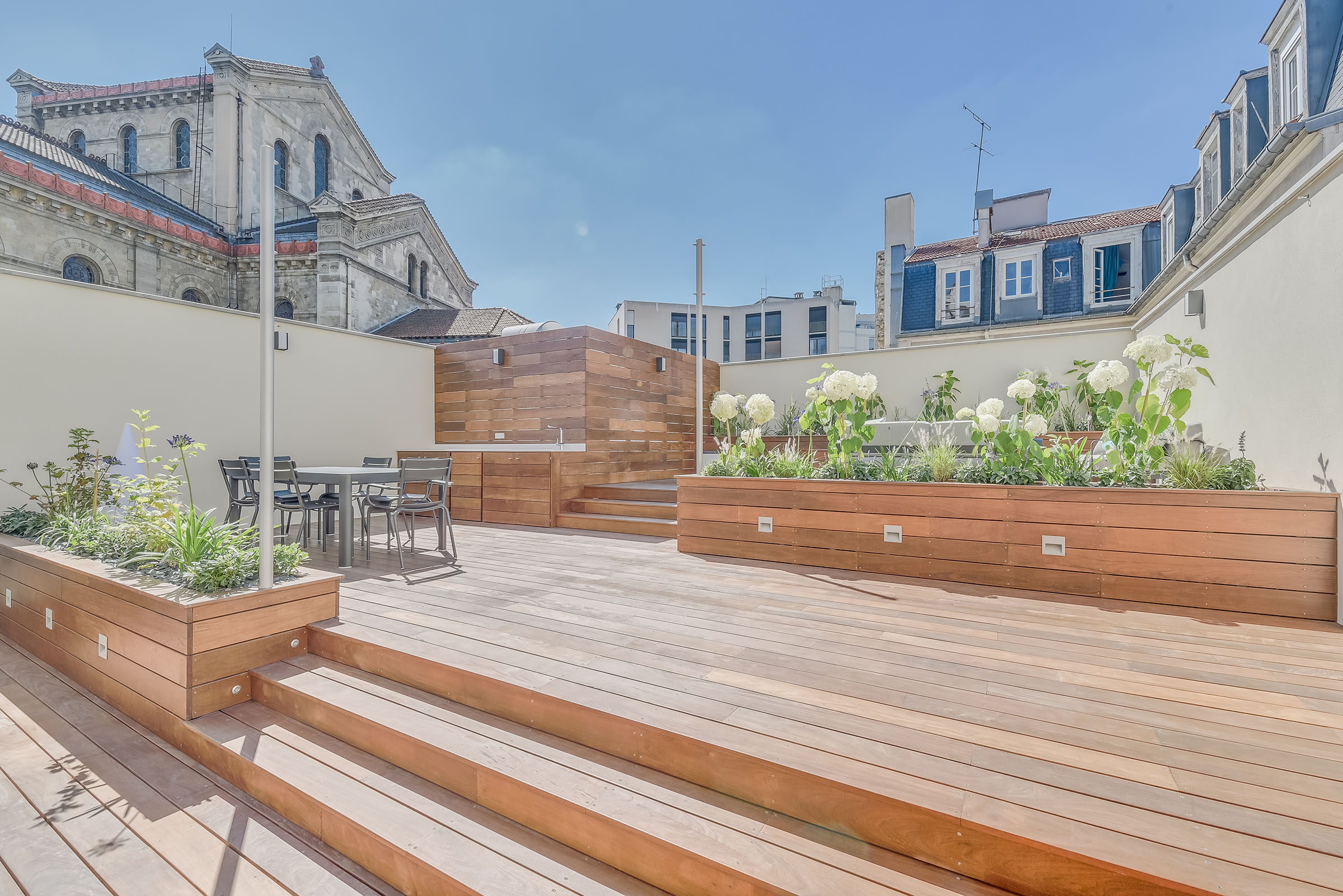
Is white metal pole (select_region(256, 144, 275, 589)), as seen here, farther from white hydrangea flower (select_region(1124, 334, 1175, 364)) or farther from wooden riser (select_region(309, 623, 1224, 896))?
white hydrangea flower (select_region(1124, 334, 1175, 364))

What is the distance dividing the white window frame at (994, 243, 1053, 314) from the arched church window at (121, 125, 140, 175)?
1045 inches

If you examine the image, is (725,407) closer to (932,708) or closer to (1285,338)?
(932,708)

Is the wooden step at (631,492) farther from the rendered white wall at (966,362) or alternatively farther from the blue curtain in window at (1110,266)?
the blue curtain in window at (1110,266)

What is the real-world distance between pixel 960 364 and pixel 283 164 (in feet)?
71.6

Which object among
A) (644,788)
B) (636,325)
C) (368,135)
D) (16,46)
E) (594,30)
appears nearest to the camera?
(644,788)

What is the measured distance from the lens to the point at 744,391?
8758 millimetres

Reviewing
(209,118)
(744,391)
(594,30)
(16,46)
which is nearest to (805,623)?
(744,391)

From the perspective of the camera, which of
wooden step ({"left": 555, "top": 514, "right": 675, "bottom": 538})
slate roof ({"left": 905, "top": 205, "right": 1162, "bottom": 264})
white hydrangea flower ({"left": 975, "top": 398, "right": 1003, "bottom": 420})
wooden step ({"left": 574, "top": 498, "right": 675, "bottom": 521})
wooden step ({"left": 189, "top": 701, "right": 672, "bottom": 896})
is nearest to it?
wooden step ({"left": 189, "top": 701, "right": 672, "bottom": 896})

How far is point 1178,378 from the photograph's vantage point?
3.15 m

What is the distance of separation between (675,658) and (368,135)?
27278 mm

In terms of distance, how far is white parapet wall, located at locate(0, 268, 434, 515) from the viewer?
4.48 m

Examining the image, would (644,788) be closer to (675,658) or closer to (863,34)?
(675,658)

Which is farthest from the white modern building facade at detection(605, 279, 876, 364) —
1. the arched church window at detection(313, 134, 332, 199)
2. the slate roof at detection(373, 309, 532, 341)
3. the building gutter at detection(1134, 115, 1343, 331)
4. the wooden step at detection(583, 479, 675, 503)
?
the wooden step at detection(583, 479, 675, 503)

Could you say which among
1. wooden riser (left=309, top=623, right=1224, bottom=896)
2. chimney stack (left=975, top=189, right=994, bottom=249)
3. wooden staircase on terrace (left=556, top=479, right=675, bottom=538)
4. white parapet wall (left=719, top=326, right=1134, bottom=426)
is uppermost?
chimney stack (left=975, top=189, right=994, bottom=249)
